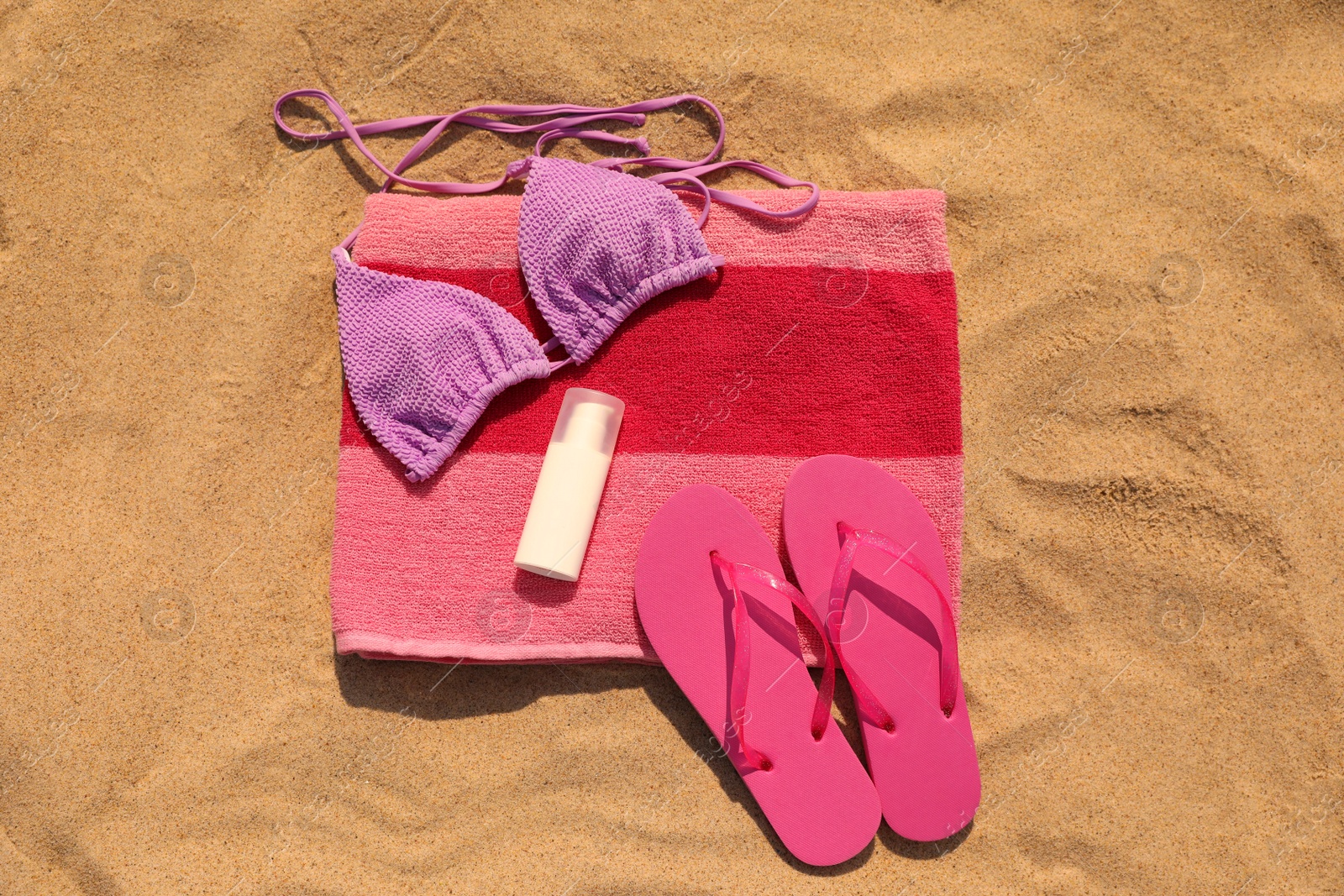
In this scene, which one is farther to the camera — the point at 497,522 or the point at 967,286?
the point at 967,286

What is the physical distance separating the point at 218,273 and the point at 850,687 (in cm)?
135

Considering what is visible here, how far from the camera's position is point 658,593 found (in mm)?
1384

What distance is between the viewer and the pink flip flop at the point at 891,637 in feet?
4.55

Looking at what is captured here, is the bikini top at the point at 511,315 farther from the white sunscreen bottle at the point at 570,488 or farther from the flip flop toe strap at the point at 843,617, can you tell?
the flip flop toe strap at the point at 843,617

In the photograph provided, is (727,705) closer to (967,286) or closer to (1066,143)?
(967,286)

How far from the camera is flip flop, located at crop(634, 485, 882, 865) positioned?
1379mm

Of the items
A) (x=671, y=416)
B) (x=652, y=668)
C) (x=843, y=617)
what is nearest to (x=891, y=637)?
(x=843, y=617)

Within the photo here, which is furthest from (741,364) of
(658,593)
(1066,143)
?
(1066,143)

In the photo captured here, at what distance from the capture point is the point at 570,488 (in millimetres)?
1339

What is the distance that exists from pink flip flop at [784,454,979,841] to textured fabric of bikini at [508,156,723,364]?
1.35ft

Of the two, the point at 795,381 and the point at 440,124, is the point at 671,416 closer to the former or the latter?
the point at 795,381

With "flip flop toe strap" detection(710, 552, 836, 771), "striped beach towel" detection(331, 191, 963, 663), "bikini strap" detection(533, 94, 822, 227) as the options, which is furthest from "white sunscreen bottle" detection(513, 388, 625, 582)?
"bikini strap" detection(533, 94, 822, 227)

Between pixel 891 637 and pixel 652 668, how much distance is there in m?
0.42

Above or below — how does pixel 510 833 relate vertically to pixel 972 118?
below
